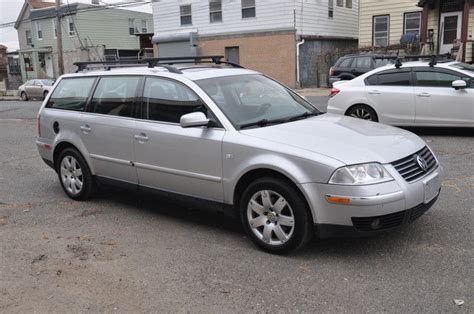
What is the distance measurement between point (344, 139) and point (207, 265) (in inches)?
63.6

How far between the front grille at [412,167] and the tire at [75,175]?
3.70 m

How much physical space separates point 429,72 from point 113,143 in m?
6.61

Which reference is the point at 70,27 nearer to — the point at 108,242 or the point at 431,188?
the point at 108,242

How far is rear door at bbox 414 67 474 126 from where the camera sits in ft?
30.4

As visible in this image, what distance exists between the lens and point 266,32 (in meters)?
26.4

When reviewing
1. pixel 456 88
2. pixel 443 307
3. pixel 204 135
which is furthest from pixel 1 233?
pixel 456 88

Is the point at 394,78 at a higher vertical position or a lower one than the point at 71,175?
higher

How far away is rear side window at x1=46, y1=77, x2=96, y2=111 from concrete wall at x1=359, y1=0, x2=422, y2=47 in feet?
73.5

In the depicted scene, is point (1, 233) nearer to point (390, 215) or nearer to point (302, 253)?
point (302, 253)

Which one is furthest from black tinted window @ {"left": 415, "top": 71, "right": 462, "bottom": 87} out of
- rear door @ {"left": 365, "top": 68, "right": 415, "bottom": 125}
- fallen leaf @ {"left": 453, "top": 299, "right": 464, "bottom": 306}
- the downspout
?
the downspout

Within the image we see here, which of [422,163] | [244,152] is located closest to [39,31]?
[244,152]

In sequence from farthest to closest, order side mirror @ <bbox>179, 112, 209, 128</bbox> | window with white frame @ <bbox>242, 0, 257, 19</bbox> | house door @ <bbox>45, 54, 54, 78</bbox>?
1. house door @ <bbox>45, 54, 54, 78</bbox>
2. window with white frame @ <bbox>242, 0, 257, 19</bbox>
3. side mirror @ <bbox>179, 112, 209, 128</bbox>

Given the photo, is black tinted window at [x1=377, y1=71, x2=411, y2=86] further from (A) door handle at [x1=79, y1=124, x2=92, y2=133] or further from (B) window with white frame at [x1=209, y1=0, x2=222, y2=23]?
(B) window with white frame at [x1=209, y1=0, x2=222, y2=23]


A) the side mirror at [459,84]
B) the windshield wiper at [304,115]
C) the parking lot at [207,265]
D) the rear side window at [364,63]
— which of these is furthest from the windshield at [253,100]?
the rear side window at [364,63]
